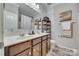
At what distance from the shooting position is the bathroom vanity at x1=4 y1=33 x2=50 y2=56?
1150 millimetres

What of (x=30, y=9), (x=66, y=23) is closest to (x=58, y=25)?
(x=66, y=23)

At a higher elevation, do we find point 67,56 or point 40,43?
point 40,43

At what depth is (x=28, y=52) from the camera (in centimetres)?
130

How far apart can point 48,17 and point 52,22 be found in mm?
88

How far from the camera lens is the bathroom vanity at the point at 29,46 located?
1.15m

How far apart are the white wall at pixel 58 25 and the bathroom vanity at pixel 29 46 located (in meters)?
0.14

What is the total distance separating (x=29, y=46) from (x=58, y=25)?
0.49 meters

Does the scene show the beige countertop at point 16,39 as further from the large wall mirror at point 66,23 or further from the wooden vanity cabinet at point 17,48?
the large wall mirror at point 66,23

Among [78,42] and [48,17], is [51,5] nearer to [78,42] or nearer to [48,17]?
[48,17]

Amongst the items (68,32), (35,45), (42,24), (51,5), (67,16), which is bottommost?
(35,45)

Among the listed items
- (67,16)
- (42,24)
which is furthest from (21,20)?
(67,16)

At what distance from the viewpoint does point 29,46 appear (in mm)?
Result: 1320

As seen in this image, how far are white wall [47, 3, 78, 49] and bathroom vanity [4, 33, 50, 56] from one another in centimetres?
14

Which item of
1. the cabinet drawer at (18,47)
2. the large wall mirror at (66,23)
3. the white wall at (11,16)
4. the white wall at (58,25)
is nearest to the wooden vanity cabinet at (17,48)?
the cabinet drawer at (18,47)
